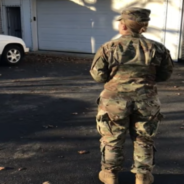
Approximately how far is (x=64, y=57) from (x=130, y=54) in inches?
437

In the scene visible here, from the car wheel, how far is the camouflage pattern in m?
8.57

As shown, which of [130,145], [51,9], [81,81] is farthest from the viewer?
[51,9]

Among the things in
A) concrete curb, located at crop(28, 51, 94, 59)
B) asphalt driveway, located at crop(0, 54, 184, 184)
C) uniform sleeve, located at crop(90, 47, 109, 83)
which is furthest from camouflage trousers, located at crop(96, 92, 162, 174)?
concrete curb, located at crop(28, 51, 94, 59)

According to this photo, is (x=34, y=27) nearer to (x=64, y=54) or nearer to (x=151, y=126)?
(x=64, y=54)

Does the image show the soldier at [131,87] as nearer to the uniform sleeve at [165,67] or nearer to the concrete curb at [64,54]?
the uniform sleeve at [165,67]

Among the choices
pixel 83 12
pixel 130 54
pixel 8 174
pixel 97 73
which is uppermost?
pixel 83 12

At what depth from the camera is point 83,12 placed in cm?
1461

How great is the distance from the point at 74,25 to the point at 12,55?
461cm

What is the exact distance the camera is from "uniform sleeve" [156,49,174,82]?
3119mm

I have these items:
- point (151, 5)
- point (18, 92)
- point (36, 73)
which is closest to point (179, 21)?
point (151, 5)

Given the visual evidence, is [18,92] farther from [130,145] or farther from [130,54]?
[130,54]

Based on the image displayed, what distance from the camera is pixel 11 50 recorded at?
1116cm

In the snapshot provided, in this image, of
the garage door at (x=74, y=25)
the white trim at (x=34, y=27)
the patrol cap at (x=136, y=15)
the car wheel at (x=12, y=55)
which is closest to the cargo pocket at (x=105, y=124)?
the patrol cap at (x=136, y=15)

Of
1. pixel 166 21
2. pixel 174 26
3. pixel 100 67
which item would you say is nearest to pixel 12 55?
pixel 166 21
